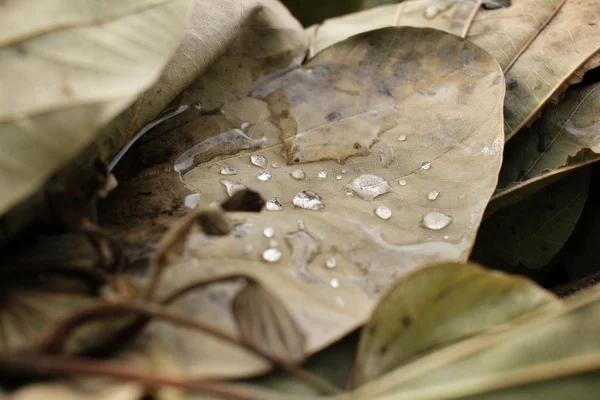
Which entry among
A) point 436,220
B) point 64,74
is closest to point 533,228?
point 436,220

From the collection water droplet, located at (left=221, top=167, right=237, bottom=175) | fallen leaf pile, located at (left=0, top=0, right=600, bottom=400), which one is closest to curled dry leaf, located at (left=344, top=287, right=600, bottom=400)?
fallen leaf pile, located at (left=0, top=0, right=600, bottom=400)

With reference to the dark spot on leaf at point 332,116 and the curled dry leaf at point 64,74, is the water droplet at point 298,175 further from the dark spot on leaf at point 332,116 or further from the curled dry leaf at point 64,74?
the curled dry leaf at point 64,74

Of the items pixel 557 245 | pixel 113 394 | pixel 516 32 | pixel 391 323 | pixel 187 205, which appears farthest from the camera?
pixel 516 32

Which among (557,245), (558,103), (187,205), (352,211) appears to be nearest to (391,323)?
(352,211)

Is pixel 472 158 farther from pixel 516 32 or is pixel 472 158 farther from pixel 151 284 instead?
pixel 151 284

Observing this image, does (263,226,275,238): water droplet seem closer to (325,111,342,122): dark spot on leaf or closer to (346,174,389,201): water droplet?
(346,174,389,201): water droplet
